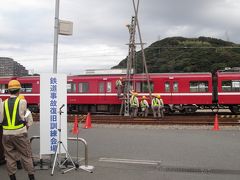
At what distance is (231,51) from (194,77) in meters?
46.2

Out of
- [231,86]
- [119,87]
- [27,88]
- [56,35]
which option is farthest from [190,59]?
[56,35]

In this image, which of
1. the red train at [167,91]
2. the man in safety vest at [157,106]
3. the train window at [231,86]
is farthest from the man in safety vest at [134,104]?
the train window at [231,86]

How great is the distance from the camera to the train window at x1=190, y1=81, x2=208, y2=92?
2672cm

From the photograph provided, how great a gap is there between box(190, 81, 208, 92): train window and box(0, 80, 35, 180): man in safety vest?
20545 millimetres

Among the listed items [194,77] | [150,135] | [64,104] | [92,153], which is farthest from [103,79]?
[64,104]

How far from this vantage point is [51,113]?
28.9 ft

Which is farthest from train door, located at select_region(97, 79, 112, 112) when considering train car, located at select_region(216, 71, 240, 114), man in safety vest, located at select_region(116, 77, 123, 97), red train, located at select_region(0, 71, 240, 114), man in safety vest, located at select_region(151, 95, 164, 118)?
train car, located at select_region(216, 71, 240, 114)

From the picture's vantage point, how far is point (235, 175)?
27.2 feet

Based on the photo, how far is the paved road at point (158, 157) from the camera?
8273mm

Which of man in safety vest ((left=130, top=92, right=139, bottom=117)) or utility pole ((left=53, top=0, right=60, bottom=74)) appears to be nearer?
utility pole ((left=53, top=0, right=60, bottom=74))

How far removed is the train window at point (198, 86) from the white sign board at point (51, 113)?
62.6 ft

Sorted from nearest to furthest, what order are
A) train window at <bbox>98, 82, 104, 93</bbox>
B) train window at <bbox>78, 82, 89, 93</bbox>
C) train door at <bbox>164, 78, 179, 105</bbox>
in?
train door at <bbox>164, 78, 179, 105</bbox> < train window at <bbox>98, 82, 104, 93</bbox> < train window at <bbox>78, 82, 89, 93</bbox>

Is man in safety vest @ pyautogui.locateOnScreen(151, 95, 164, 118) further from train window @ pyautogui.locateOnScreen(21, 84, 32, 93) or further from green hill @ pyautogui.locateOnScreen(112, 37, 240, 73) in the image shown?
green hill @ pyautogui.locateOnScreen(112, 37, 240, 73)

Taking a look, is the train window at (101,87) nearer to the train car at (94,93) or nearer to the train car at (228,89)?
the train car at (94,93)
